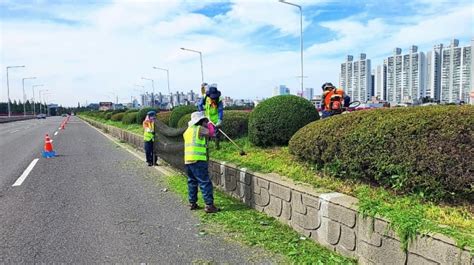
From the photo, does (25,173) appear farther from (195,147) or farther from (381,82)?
(381,82)

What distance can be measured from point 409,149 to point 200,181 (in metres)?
3.09

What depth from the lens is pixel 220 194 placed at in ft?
23.6

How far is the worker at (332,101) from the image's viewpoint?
353 inches

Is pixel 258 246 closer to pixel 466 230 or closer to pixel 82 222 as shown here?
pixel 466 230

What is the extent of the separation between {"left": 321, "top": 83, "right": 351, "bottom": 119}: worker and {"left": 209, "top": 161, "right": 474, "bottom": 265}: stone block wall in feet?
11.4

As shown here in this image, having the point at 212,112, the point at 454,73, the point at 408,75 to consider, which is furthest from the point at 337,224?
the point at 408,75

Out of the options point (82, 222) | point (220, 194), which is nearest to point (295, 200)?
point (220, 194)

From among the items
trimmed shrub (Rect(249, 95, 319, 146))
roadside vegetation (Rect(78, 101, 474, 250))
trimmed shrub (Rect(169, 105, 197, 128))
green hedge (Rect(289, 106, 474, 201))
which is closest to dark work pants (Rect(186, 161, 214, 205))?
roadside vegetation (Rect(78, 101, 474, 250))

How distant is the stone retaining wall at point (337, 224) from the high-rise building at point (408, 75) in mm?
56076

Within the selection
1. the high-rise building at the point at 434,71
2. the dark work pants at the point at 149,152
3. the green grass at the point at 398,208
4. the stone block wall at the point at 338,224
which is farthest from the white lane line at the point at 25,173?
the high-rise building at the point at 434,71

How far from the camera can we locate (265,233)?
4.96m

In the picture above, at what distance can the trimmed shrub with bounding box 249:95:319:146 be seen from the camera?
27.4 ft

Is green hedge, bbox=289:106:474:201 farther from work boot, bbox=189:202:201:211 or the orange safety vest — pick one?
the orange safety vest

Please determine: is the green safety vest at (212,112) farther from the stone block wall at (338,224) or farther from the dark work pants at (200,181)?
the dark work pants at (200,181)
